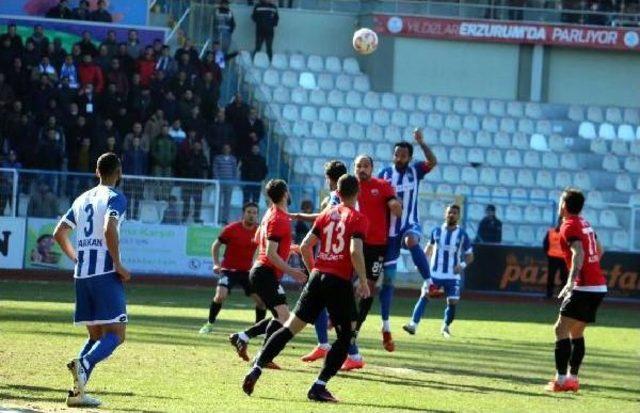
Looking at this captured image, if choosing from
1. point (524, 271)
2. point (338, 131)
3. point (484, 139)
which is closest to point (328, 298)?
point (524, 271)

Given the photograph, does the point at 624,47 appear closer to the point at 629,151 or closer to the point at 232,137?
the point at 629,151

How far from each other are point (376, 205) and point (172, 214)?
1617cm

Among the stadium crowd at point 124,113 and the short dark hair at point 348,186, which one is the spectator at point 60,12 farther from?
the short dark hair at point 348,186

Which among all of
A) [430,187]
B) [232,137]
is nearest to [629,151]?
[430,187]

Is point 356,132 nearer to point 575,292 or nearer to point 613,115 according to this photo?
point 613,115

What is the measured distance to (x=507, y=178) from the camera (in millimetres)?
40031

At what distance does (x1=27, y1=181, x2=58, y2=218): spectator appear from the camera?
3194 cm

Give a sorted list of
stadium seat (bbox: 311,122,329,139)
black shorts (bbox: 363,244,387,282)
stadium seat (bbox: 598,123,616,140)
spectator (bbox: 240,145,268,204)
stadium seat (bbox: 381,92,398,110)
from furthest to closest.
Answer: stadium seat (bbox: 598,123,616,140) < stadium seat (bbox: 381,92,398,110) < stadium seat (bbox: 311,122,329,139) < spectator (bbox: 240,145,268,204) < black shorts (bbox: 363,244,387,282)

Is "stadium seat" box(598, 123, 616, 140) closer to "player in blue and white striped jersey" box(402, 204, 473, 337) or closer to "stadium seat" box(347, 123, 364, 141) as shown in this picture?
"stadium seat" box(347, 123, 364, 141)

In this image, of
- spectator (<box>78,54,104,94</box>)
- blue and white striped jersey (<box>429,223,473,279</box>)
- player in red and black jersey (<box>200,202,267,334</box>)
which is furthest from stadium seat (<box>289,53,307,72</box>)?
player in red and black jersey (<box>200,202,267,334</box>)

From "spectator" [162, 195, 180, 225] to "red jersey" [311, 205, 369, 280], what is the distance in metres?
19.0

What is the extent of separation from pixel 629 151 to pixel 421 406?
29981mm

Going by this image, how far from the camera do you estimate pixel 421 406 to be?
44.2ft

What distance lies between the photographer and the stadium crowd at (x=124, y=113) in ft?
108
